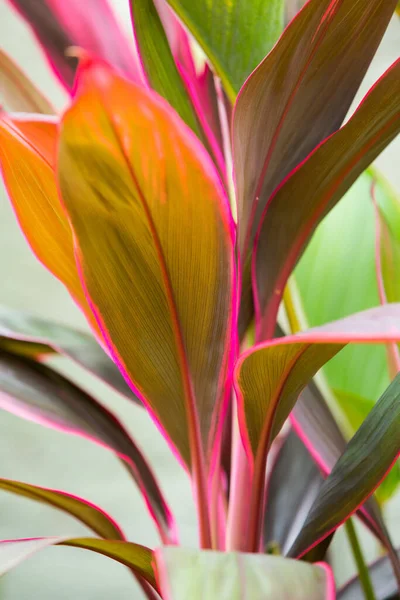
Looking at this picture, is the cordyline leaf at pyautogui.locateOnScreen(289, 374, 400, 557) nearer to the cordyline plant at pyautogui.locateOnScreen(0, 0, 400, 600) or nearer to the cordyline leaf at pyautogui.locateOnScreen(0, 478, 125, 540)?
the cordyline plant at pyautogui.locateOnScreen(0, 0, 400, 600)

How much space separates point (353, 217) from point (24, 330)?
406mm

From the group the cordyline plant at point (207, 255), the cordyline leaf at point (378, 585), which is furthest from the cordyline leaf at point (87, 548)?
the cordyline leaf at point (378, 585)

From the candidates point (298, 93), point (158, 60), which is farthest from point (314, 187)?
point (158, 60)

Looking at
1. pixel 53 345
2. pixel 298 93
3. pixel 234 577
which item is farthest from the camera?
pixel 53 345

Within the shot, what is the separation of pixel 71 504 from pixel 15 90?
372mm

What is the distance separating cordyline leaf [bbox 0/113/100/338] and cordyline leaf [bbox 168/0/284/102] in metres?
0.14

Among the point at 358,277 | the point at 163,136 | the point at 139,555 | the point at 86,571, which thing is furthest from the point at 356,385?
the point at 86,571

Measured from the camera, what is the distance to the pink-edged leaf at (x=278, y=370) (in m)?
0.23

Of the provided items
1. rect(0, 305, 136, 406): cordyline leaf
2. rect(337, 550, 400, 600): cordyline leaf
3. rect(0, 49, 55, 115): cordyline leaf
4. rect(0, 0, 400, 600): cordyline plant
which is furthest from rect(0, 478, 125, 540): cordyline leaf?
rect(0, 49, 55, 115): cordyline leaf

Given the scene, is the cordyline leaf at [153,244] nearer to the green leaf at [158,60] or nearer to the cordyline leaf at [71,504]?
the cordyline leaf at [71,504]

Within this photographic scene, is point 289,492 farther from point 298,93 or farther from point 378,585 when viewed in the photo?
point 298,93

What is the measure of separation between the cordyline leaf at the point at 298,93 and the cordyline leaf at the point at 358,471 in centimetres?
15

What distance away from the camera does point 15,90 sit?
0.54 m

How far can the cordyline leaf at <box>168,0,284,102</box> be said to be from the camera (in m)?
0.42
